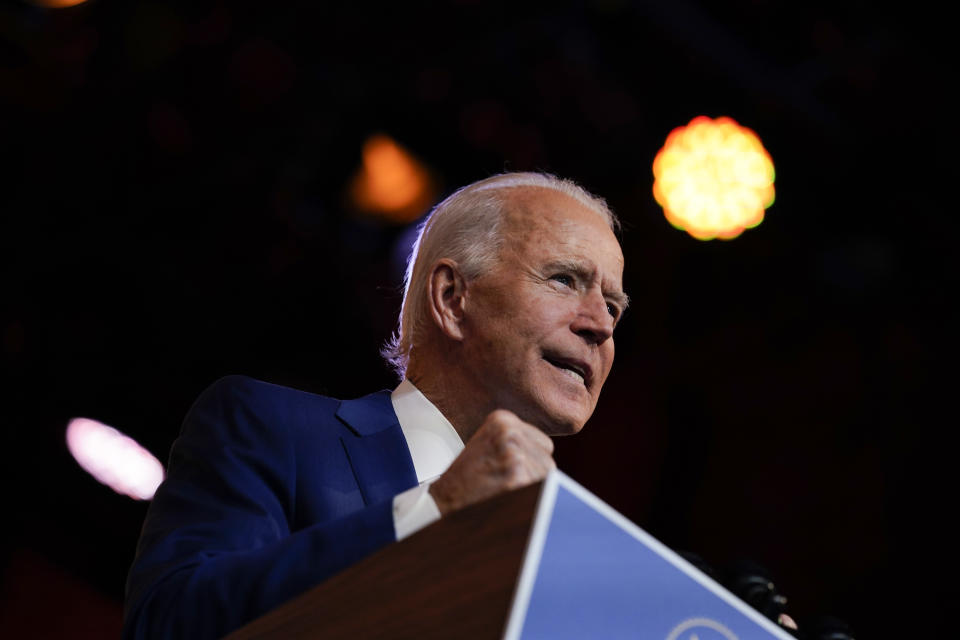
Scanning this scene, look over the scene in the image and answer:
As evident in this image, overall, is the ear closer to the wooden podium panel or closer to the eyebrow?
the eyebrow

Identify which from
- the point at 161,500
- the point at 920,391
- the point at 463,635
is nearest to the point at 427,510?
the point at 463,635

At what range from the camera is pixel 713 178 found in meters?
3.99

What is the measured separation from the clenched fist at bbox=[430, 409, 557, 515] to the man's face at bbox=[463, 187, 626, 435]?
2.11ft

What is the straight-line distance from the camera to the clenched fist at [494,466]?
97 centimetres

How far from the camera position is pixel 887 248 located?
4.13 metres

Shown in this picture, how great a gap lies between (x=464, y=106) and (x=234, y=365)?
1.57m

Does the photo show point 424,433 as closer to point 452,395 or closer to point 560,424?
point 452,395

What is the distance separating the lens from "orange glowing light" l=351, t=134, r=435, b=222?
15.0 feet

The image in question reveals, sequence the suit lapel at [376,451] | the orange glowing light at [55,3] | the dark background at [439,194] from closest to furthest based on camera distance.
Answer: the suit lapel at [376,451]
the orange glowing light at [55,3]
the dark background at [439,194]

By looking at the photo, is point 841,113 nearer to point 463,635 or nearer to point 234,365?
point 234,365

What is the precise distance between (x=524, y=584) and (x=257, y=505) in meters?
→ 0.63

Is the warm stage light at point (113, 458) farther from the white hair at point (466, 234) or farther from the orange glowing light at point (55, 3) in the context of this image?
the white hair at point (466, 234)

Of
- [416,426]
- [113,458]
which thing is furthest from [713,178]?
[113,458]

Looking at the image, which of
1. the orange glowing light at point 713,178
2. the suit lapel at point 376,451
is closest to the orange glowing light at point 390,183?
the orange glowing light at point 713,178
